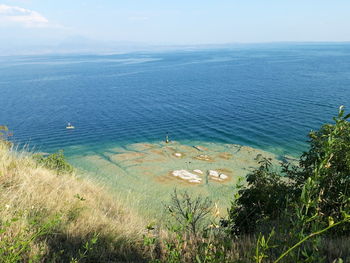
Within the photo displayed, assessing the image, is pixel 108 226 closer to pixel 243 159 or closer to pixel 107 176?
pixel 107 176

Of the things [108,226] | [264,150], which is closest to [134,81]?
[264,150]

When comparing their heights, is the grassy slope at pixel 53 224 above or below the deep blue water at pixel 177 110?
above

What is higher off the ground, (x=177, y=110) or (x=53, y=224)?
(x=53, y=224)

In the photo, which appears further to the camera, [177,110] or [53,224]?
[177,110]

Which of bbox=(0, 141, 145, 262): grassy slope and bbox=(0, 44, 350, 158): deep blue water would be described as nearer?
bbox=(0, 141, 145, 262): grassy slope

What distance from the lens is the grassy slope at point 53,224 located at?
448 centimetres

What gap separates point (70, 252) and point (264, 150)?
3653cm

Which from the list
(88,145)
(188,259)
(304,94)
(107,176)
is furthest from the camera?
(304,94)

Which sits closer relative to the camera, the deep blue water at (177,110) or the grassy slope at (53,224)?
the grassy slope at (53,224)

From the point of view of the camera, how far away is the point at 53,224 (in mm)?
4191

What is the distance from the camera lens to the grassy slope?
177 inches

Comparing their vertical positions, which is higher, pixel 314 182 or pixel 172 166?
pixel 314 182

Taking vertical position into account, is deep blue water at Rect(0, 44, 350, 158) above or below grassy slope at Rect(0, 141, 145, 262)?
below

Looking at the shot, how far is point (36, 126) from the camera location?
5038cm
